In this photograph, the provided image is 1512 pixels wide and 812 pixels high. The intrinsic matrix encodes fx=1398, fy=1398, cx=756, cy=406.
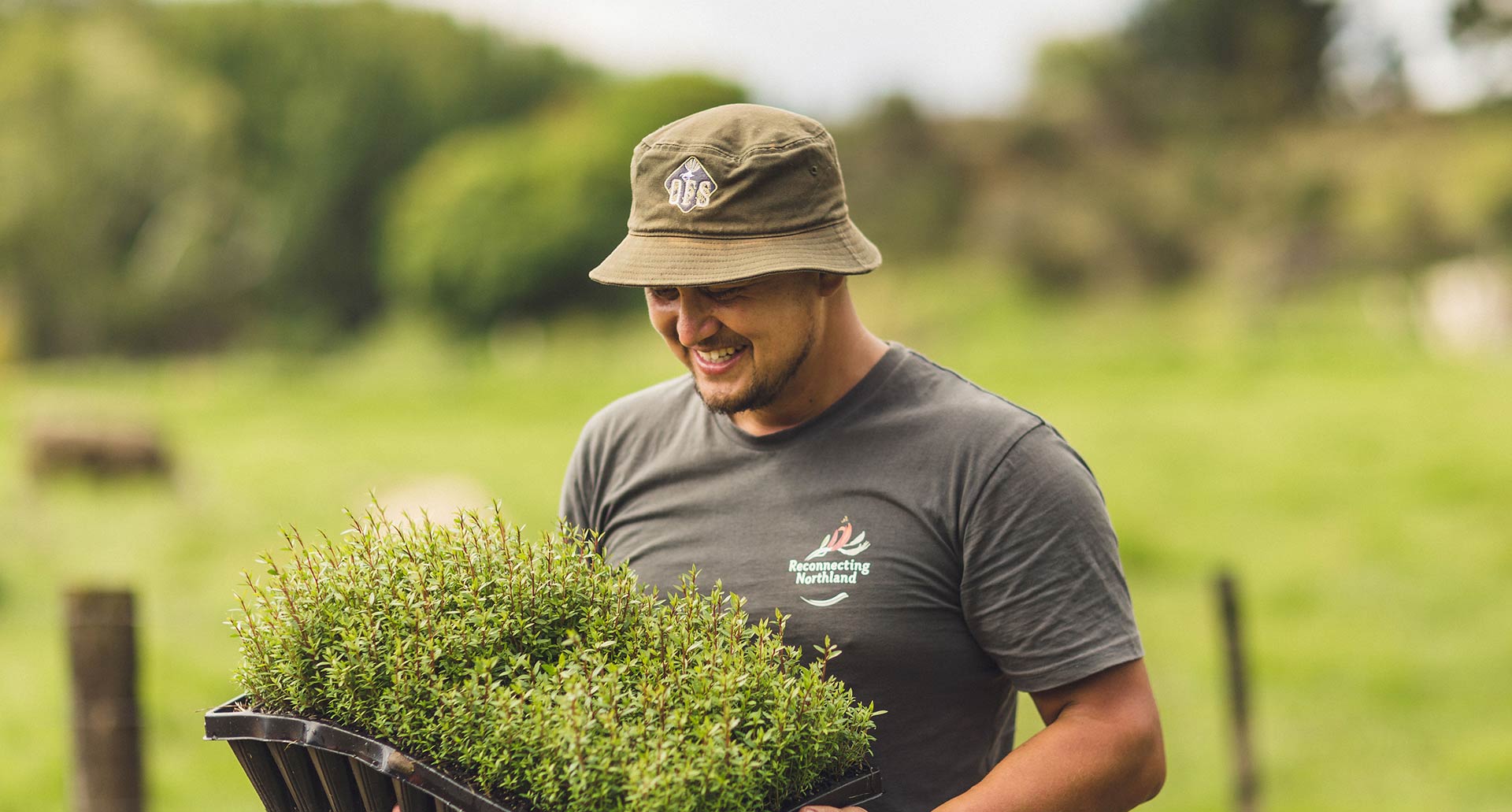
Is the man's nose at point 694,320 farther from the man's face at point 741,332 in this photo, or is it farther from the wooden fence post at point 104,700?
the wooden fence post at point 104,700

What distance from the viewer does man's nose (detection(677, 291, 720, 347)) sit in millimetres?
2578

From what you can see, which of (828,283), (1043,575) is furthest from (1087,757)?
(828,283)

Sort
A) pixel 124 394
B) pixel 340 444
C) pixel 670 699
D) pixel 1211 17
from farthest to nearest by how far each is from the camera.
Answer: pixel 124 394 < pixel 1211 17 < pixel 340 444 < pixel 670 699

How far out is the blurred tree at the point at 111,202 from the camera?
38250 millimetres

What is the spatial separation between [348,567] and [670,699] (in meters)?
0.58

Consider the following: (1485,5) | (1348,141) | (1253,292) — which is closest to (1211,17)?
(1348,141)

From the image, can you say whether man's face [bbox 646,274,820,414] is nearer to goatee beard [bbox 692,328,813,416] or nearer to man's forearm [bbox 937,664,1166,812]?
goatee beard [bbox 692,328,813,416]

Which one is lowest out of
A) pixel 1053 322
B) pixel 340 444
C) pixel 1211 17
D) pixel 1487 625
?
pixel 1487 625

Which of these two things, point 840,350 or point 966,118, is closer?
point 840,350

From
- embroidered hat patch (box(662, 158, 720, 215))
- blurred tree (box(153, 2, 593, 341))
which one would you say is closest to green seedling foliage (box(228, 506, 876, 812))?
embroidered hat patch (box(662, 158, 720, 215))

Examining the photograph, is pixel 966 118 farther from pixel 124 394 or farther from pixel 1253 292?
pixel 124 394

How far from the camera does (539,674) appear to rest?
6.76ft

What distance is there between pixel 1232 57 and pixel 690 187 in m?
28.7

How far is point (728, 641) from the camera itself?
2166mm
